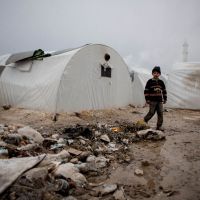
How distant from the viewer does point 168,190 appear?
9.82 feet

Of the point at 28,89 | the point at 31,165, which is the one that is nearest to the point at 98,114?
the point at 28,89

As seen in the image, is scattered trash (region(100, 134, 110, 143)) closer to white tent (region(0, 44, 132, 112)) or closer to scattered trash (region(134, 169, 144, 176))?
scattered trash (region(134, 169, 144, 176))

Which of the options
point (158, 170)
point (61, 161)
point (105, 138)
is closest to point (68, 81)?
point (105, 138)

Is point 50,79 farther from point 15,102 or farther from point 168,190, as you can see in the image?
point 168,190

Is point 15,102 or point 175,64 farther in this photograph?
point 175,64

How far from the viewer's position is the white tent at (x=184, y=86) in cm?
1350

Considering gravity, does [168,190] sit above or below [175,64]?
below

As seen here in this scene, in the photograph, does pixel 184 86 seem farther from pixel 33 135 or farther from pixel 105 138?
pixel 33 135

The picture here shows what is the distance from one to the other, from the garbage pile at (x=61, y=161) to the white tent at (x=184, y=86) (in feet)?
28.1

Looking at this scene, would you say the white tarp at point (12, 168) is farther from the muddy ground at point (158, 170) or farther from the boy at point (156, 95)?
the boy at point (156, 95)

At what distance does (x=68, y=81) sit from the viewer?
8969mm

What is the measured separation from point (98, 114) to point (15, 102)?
4.06 m

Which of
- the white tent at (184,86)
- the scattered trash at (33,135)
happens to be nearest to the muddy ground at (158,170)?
the scattered trash at (33,135)

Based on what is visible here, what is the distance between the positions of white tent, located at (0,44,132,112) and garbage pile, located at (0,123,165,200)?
122 inches
